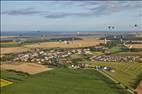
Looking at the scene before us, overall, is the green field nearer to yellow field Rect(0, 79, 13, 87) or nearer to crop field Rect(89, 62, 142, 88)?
yellow field Rect(0, 79, 13, 87)

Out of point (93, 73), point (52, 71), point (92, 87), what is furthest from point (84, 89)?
point (52, 71)

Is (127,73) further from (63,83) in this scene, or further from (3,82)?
(3,82)

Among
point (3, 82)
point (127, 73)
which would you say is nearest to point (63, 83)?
point (127, 73)


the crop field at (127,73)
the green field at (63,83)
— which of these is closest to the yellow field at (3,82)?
the green field at (63,83)

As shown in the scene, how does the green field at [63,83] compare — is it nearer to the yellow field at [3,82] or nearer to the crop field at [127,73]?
the yellow field at [3,82]

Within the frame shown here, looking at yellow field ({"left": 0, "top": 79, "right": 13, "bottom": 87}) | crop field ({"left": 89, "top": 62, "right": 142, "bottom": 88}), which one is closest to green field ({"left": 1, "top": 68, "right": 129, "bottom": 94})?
yellow field ({"left": 0, "top": 79, "right": 13, "bottom": 87})

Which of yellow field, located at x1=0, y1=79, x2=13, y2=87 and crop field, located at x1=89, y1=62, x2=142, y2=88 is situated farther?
yellow field, located at x1=0, y1=79, x2=13, y2=87

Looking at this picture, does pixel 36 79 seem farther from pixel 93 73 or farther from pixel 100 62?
pixel 100 62

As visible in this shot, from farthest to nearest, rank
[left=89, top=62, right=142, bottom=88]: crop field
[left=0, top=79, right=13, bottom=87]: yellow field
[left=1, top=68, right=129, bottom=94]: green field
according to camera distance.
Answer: [left=0, top=79, right=13, bottom=87]: yellow field
[left=89, top=62, right=142, bottom=88]: crop field
[left=1, top=68, right=129, bottom=94]: green field
